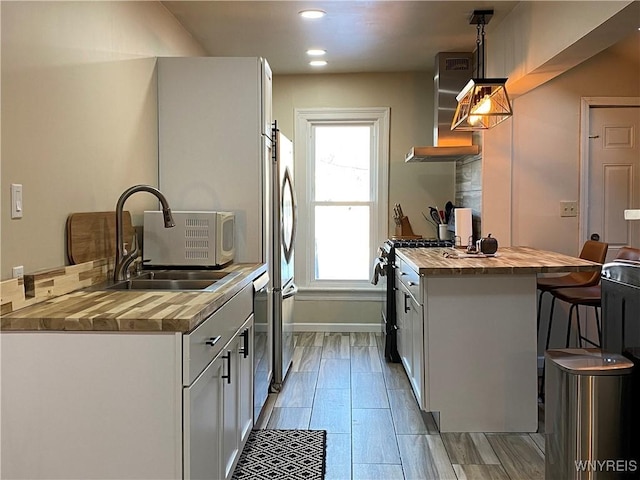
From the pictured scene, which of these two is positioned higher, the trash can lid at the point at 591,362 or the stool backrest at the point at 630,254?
the stool backrest at the point at 630,254

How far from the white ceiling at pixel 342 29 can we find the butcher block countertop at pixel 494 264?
1528 millimetres

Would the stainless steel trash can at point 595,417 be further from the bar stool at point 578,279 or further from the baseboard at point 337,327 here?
the baseboard at point 337,327

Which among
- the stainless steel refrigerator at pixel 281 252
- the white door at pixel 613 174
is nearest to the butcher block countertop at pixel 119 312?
the stainless steel refrigerator at pixel 281 252

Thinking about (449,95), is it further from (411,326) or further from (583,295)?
(411,326)

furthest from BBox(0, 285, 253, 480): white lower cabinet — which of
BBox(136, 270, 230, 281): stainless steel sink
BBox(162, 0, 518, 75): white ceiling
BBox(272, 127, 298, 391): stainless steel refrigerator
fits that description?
BBox(162, 0, 518, 75): white ceiling

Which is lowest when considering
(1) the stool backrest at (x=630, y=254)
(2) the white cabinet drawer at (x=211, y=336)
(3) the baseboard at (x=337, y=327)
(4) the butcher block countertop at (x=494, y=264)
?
(3) the baseboard at (x=337, y=327)

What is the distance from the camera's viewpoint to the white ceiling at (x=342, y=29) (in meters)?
3.48

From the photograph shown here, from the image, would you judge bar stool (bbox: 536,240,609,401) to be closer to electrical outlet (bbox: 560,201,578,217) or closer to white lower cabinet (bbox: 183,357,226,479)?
electrical outlet (bbox: 560,201,578,217)

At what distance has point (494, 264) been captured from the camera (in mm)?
3002

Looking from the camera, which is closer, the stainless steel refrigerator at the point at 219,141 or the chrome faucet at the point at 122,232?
the chrome faucet at the point at 122,232

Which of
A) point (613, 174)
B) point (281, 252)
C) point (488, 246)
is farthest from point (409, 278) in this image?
point (613, 174)

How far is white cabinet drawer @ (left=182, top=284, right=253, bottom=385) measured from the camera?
5.50ft

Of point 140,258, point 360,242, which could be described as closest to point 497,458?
point 140,258

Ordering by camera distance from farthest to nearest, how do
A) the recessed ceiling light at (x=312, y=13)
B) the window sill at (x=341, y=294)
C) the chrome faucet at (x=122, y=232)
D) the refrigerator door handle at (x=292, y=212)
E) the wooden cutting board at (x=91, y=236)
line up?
the window sill at (x=341, y=294) < the refrigerator door handle at (x=292, y=212) < the recessed ceiling light at (x=312, y=13) < the chrome faucet at (x=122, y=232) < the wooden cutting board at (x=91, y=236)
